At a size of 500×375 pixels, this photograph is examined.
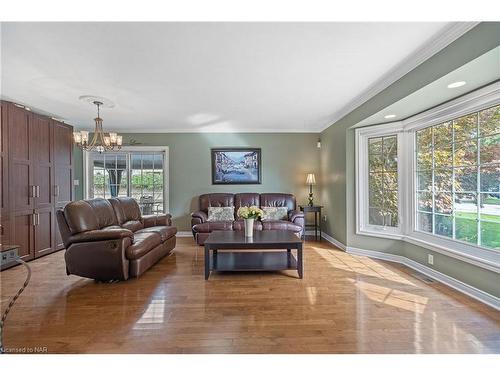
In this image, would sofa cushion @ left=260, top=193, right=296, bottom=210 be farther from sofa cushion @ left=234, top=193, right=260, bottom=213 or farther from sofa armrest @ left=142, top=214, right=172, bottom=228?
sofa armrest @ left=142, top=214, right=172, bottom=228

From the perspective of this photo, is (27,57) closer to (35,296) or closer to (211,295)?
(35,296)

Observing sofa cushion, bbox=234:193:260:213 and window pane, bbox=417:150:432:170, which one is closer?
window pane, bbox=417:150:432:170

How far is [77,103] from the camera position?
12.6 feet

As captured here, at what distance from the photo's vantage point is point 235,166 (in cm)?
582

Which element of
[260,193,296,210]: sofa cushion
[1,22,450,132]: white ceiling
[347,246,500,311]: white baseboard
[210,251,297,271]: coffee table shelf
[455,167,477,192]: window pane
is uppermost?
[1,22,450,132]: white ceiling

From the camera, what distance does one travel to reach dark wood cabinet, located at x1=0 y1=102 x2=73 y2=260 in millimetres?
3588

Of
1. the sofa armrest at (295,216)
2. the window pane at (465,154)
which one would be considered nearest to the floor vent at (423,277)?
the window pane at (465,154)

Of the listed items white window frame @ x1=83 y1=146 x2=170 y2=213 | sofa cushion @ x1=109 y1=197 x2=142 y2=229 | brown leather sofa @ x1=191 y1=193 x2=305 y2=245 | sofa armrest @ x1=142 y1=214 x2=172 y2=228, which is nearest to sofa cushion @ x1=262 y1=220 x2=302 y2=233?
brown leather sofa @ x1=191 y1=193 x2=305 y2=245

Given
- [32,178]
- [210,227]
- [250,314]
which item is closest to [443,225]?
[250,314]

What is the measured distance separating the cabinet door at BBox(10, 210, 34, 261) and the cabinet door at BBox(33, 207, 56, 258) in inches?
3.5

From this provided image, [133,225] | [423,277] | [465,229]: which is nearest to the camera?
[465,229]

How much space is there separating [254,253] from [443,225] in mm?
2473

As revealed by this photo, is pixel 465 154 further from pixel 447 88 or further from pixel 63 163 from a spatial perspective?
pixel 63 163
